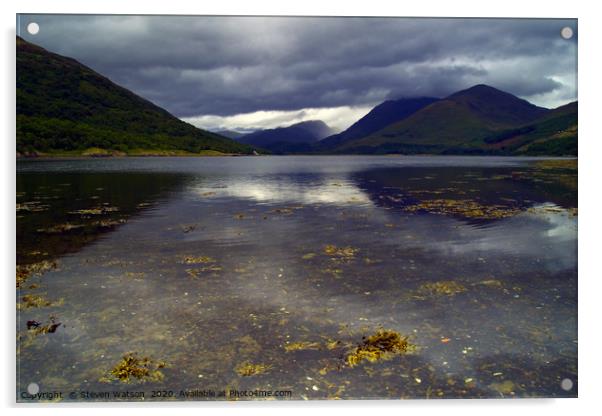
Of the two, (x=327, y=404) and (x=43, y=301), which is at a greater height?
(x=43, y=301)

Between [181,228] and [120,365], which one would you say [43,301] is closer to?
[120,365]

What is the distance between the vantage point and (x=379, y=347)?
12.1m

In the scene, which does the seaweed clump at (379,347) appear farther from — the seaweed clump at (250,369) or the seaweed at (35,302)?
the seaweed at (35,302)

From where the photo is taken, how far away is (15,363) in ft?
39.7

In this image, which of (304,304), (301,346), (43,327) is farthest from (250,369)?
(43,327)

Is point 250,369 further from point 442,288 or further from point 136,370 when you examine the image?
point 442,288

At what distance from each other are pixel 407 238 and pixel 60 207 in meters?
34.9

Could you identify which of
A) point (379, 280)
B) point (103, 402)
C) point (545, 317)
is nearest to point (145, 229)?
point (379, 280)

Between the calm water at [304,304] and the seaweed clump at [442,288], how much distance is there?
0.15m

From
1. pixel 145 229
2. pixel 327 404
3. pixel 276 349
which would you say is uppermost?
pixel 145 229

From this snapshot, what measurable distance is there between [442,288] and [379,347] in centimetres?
646

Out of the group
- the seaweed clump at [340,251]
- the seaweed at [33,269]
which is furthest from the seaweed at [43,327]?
the seaweed clump at [340,251]

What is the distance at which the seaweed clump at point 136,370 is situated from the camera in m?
10.7

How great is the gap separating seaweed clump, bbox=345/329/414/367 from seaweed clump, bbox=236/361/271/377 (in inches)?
91.1
